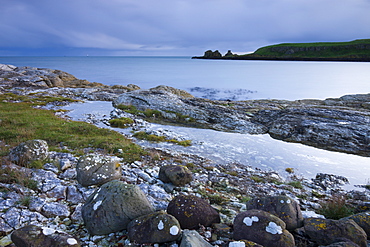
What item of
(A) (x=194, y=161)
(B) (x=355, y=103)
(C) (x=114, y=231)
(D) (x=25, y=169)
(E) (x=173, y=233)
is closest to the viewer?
(E) (x=173, y=233)

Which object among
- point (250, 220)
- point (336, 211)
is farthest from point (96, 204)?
point (336, 211)

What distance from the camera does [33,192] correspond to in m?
8.37

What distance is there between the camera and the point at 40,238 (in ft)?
17.3

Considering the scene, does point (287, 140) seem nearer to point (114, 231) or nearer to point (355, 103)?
point (114, 231)

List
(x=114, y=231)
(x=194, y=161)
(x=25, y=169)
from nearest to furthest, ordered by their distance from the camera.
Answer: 1. (x=114, y=231)
2. (x=25, y=169)
3. (x=194, y=161)

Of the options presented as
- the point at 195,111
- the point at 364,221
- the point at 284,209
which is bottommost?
the point at 195,111

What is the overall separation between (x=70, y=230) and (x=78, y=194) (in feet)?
7.24

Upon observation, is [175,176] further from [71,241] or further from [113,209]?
[71,241]

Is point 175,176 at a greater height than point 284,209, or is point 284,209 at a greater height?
point 284,209

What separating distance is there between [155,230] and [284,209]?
4050 millimetres

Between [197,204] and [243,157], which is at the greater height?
[197,204]

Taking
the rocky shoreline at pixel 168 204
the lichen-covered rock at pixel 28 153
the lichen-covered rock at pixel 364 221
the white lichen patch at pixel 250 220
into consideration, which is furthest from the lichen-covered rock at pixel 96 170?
the lichen-covered rock at pixel 364 221

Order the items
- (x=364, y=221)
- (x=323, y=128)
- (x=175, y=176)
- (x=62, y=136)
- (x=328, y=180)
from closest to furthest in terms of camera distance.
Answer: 1. (x=364, y=221)
2. (x=175, y=176)
3. (x=328, y=180)
4. (x=62, y=136)
5. (x=323, y=128)

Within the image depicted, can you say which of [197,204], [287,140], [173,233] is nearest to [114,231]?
[173,233]
